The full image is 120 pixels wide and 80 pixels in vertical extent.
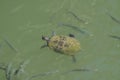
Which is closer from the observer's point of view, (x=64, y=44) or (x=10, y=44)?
(x=64, y=44)

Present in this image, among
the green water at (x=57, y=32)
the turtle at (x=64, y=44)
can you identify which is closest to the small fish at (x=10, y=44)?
the green water at (x=57, y=32)

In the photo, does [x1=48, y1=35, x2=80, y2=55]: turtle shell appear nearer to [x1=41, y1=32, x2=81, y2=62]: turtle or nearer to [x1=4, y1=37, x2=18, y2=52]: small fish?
[x1=41, y1=32, x2=81, y2=62]: turtle

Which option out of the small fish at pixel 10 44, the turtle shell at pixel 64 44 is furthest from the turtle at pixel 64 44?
the small fish at pixel 10 44

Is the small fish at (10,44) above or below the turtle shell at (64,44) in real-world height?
below

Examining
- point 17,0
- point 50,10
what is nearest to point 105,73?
point 50,10

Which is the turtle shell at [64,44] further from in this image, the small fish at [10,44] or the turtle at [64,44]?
the small fish at [10,44]

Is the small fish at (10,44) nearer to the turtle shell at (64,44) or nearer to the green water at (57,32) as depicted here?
the green water at (57,32)

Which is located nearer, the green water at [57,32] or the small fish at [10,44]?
the green water at [57,32]

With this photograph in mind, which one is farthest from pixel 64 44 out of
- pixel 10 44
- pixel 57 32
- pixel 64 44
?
pixel 10 44

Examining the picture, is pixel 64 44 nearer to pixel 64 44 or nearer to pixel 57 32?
pixel 64 44
